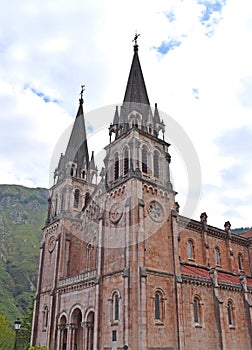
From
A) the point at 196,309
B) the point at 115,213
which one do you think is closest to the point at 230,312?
the point at 196,309

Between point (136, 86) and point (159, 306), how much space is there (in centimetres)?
2367

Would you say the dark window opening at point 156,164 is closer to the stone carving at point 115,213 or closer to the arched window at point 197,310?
the stone carving at point 115,213

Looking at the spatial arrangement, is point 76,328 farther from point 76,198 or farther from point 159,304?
point 76,198

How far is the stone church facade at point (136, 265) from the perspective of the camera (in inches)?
1057

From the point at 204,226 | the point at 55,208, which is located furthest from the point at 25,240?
the point at 204,226

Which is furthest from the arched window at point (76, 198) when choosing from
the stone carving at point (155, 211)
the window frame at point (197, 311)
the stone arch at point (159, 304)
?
the window frame at point (197, 311)

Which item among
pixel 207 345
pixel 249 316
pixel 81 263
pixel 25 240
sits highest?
pixel 25 240

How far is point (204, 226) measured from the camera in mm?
39469

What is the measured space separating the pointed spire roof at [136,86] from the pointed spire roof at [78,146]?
11.8 m

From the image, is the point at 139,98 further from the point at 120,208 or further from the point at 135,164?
the point at 120,208

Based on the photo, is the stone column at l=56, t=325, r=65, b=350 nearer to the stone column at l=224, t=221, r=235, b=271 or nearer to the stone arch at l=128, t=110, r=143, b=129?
the stone column at l=224, t=221, r=235, b=271

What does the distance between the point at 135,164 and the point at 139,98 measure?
954 cm

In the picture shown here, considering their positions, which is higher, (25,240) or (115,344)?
(25,240)

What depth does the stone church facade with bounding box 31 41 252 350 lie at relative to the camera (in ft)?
88.1
